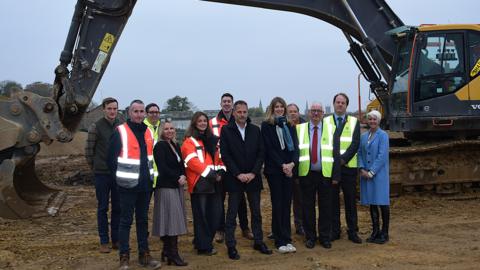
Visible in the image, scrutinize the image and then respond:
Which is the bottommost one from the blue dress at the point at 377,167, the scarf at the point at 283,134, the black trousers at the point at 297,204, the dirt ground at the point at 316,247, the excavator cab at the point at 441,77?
the dirt ground at the point at 316,247

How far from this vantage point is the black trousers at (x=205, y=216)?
226 inches

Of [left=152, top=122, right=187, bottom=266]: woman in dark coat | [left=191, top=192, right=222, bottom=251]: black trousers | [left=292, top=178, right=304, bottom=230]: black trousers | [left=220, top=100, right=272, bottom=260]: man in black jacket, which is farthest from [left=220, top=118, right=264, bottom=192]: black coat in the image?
[left=292, top=178, right=304, bottom=230]: black trousers

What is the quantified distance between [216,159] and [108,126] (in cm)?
150

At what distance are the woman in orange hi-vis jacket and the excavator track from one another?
14.0ft

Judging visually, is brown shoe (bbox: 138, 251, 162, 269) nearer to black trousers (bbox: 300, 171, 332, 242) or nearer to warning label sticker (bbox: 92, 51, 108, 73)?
black trousers (bbox: 300, 171, 332, 242)

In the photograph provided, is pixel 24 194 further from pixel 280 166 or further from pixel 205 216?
pixel 280 166

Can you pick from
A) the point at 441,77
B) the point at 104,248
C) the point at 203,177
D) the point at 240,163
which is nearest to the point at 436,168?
the point at 441,77

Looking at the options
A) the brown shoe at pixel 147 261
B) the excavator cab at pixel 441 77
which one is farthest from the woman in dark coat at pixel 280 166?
the excavator cab at pixel 441 77

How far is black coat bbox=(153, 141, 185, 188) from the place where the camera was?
5.40m

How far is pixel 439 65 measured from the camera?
29.1 feet

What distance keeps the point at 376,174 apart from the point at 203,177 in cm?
220

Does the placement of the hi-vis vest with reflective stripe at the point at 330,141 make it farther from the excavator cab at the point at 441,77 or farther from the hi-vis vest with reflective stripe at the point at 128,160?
the excavator cab at the point at 441,77

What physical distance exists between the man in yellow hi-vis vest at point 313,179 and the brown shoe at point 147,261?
184 cm

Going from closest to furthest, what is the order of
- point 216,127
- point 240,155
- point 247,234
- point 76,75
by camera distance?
point 240,155 → point 216,127 → point 247,234 → point 76,75
